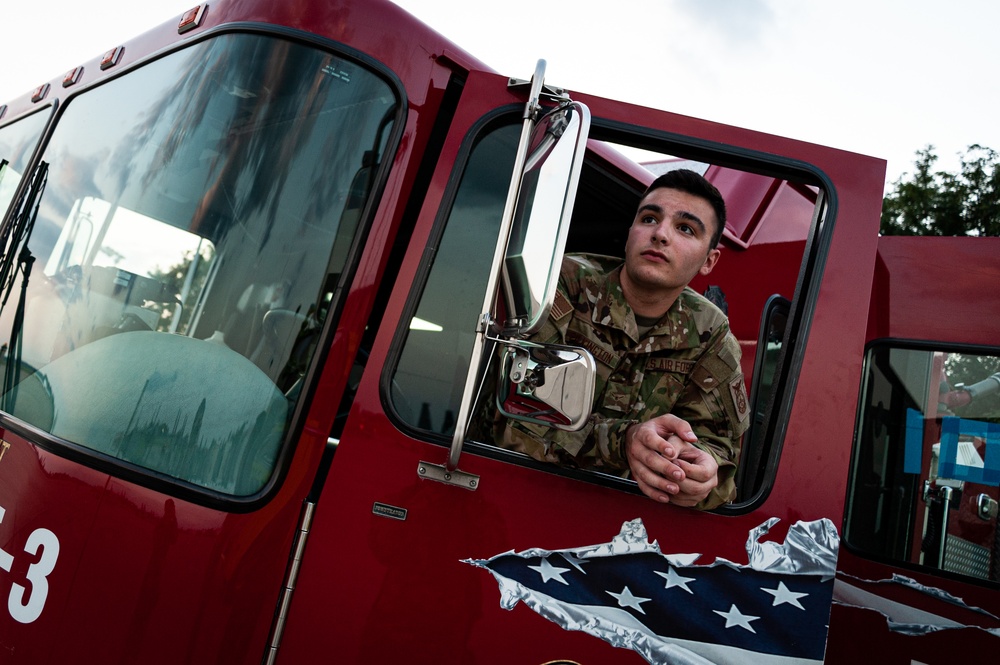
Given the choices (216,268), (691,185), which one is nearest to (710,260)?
(691,185)

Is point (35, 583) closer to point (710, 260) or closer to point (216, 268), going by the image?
point (216, 268)

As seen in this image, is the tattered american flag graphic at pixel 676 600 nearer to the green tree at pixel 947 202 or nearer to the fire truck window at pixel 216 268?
the fire truck window at pixel 216 268

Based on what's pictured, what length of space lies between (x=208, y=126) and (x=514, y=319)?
0.92 metres

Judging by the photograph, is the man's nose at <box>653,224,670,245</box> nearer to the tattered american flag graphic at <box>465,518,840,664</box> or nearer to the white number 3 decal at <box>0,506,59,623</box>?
the tattered american flag graphic at <box>465,518,840,664</box>

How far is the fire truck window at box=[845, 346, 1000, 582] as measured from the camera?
106 inches

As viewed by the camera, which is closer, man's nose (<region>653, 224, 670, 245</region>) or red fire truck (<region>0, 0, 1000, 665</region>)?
red fire truck (<region>0, 0, 1000, 665</region>)

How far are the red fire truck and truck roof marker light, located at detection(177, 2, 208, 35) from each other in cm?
1

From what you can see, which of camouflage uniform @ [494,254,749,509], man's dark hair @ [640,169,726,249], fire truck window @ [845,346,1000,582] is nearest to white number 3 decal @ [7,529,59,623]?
camouflage uniform @ [494,254,749,509]

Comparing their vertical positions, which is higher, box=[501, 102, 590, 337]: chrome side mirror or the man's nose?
the man's nose

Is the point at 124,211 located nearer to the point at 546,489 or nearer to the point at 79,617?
the point at 79,617

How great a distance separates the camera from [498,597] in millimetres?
1628

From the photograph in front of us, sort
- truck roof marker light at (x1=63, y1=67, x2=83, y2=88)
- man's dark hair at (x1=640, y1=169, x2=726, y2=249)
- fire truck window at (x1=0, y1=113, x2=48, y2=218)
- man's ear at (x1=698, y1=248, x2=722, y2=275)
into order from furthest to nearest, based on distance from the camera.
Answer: fire truck window at (x1=0, y1=113, x2=48, y2=218) < truck roof marker light at (x1=63, y1=67, x2=83, y2=88) < man's ear at (x1=698, y1=248, x2=722, y2=275) < man's dark hair at (x1=640, y1=169, x2=726, y2=249)

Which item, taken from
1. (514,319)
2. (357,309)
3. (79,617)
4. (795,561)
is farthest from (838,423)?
(79,617)

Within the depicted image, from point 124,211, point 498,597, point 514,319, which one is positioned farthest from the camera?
point 124,211
